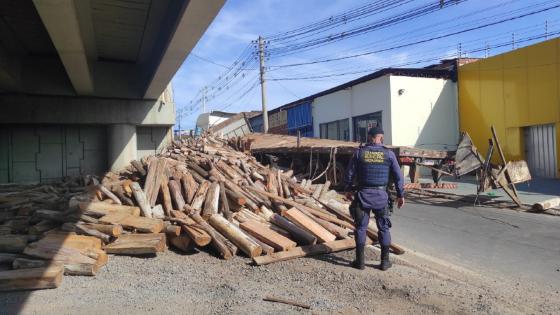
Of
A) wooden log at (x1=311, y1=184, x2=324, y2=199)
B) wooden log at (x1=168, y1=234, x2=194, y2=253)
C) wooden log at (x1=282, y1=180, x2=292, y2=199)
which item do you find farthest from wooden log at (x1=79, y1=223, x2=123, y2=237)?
wooden log at (x1=311, y1=184, x2=324, y2=199)

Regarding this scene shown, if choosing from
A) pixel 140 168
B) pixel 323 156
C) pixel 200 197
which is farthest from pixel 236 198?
pixel 323 156

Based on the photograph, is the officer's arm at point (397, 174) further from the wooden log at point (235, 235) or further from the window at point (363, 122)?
the window at point (363, 122)

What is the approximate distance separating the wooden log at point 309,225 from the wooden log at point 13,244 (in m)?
4.01

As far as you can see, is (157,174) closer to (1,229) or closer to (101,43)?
(1,229)

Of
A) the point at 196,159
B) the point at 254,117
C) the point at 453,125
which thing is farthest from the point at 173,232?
the point at 254,117

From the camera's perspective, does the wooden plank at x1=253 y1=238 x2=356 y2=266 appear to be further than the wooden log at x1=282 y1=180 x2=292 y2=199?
No

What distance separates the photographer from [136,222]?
715cm

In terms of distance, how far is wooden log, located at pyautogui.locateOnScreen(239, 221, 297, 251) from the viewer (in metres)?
6.81

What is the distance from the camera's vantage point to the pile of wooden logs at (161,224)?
6.04 meters

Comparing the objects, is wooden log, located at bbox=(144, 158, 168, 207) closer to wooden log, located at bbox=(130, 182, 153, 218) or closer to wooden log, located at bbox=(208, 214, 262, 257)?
wooden log, located at bbox=(130, 182, 153, 218)

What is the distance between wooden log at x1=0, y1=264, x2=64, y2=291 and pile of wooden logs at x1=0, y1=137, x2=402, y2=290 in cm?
1

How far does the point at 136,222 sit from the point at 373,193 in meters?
3.58

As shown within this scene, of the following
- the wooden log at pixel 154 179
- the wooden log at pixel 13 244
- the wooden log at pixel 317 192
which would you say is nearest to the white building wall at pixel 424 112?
the wooden log at pixel 317 192

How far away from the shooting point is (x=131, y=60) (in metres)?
14.6
